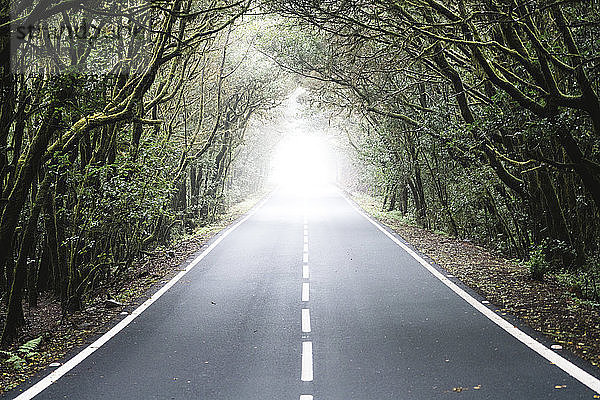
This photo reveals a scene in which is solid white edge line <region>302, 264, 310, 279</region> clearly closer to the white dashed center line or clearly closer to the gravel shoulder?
the white dashed center line

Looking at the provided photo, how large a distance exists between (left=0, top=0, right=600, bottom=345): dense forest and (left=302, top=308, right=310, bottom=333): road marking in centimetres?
396

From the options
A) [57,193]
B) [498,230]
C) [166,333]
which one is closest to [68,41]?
[57,193]

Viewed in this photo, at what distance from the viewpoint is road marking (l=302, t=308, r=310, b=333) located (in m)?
8.63

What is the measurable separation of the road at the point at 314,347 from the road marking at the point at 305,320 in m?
0.04

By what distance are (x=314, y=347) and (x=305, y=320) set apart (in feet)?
4.99

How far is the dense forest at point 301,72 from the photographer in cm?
853

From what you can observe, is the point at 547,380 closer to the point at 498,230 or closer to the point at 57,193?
the point at 57,193

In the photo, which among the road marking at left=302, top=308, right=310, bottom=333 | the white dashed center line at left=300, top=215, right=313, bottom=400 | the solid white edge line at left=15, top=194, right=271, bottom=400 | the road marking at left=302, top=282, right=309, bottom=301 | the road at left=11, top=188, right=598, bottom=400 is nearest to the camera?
the road at left=11, top=188, right=598, bottom=400

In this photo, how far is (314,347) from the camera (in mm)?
7664

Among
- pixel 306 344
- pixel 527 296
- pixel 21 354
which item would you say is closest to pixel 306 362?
pixel 306 344

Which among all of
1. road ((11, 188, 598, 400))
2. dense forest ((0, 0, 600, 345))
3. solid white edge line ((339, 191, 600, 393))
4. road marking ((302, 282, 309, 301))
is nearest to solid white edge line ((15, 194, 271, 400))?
road ((11, 188, 598, 400))

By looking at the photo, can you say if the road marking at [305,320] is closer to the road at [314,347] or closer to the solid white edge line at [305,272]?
the road at [314,347]

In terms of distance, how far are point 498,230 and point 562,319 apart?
1019 cm

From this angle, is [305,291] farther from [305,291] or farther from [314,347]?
[314,347]
